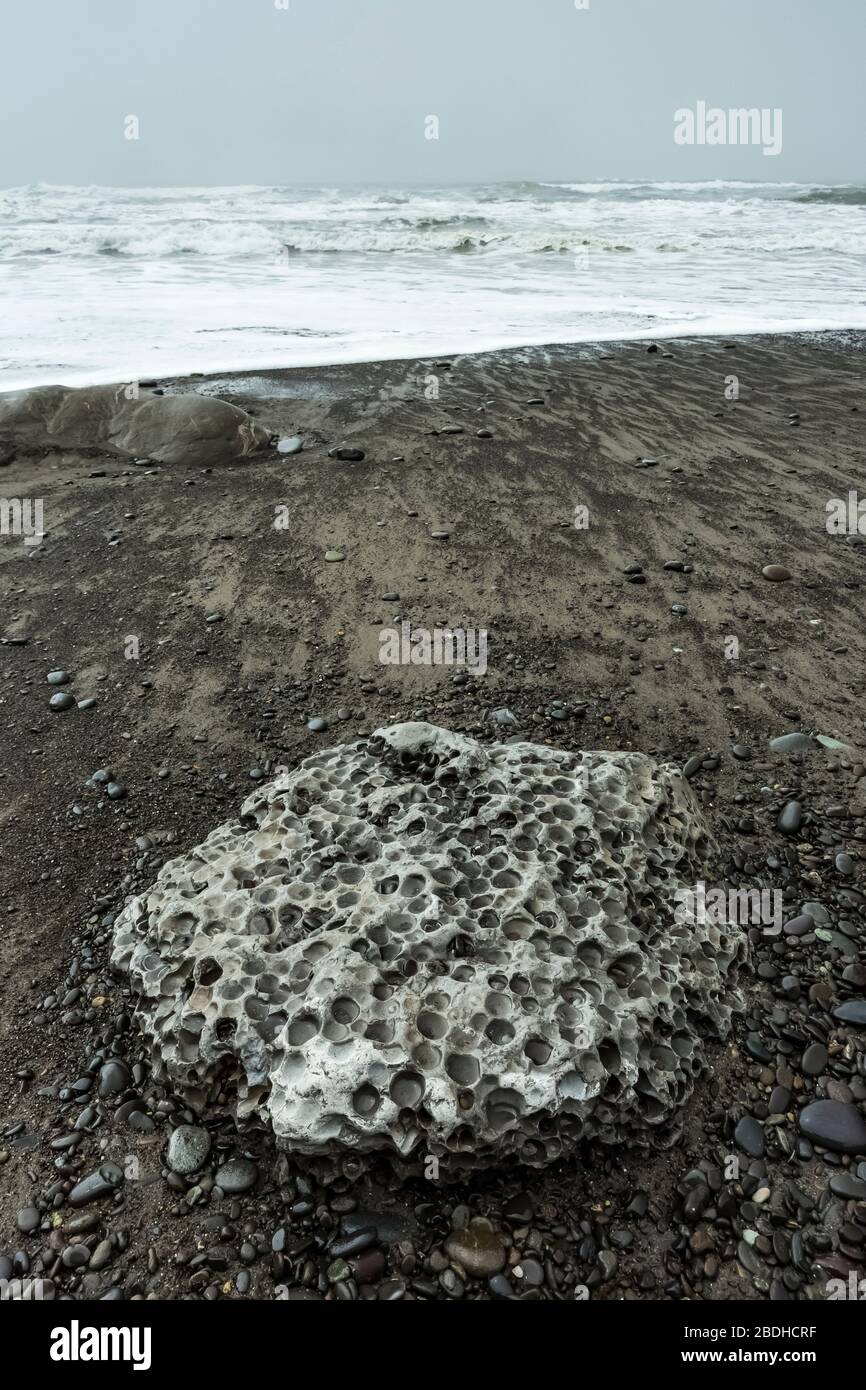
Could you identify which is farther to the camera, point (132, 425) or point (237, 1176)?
point (132, 425)

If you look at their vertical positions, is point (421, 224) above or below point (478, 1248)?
above

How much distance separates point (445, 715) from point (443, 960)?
5.37 feet

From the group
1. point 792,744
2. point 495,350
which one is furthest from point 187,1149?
point 495,350

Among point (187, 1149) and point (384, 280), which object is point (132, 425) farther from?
point (384, 280)

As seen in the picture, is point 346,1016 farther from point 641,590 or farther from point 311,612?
point 641,590

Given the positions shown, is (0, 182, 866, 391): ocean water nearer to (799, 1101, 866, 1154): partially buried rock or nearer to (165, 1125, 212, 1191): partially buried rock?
(165, 1125, 212, 1191): partially buried rock

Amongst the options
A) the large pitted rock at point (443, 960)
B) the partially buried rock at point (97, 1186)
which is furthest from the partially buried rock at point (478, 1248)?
the partially buried rock at point (97, 1186)

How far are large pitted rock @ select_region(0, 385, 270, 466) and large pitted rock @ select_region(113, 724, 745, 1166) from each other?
4.29 metres

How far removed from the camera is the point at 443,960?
6.79 feet

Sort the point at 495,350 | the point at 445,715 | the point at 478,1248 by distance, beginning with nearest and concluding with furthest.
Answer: the point at 478,1248, the point at 445,715, the point at 495,350

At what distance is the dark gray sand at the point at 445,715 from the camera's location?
5.96 feet

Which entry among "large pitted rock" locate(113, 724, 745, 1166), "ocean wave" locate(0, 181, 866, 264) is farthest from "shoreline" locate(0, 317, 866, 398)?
"ocean wave" locate(0, 181, 866, 264)
